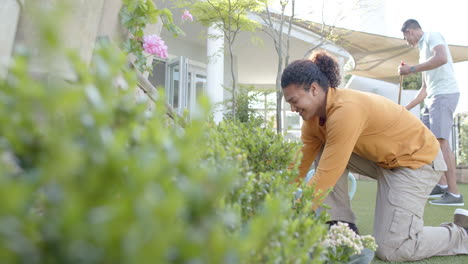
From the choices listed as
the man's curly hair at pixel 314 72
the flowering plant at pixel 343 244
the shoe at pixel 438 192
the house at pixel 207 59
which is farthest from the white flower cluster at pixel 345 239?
the house at pixel 207 59

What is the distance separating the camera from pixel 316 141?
312 cm

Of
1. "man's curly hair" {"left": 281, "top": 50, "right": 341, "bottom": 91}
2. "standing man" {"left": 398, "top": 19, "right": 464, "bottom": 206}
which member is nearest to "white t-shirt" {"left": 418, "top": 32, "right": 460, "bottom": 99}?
"standing man" {"left": 398, "top": 19, "right": 464, "bottom": 206}

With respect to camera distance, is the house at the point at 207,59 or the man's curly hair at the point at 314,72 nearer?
the man's curly hair at the point at 314,72

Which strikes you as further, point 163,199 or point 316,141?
point 316,141

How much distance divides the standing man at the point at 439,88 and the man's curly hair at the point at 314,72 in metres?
2.35

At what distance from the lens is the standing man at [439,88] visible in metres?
4.59

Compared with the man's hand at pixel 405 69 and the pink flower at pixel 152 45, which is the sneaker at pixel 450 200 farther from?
the pink flower at pixel 152 45

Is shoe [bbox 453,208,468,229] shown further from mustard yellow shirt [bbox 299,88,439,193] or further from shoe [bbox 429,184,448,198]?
shoe [bbox 429,184,448,198]

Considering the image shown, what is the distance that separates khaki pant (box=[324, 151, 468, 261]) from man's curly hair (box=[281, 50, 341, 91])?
0.88 m

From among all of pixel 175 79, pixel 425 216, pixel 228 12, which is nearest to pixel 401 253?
pixel 425 216

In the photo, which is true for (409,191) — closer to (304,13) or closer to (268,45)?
(304,13)

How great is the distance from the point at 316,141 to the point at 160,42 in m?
1.41

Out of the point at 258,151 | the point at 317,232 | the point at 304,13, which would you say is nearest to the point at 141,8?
the point at 258,151

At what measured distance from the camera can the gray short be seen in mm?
4672
